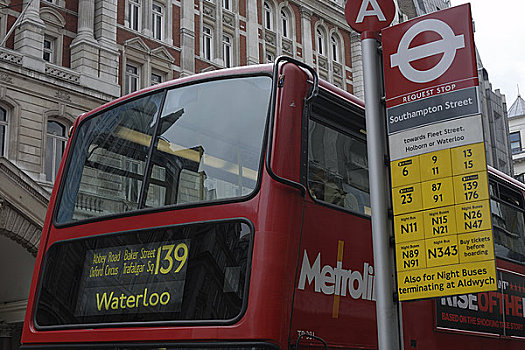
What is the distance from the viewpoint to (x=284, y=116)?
16.9ft

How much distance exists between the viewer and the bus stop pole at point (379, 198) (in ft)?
12.1

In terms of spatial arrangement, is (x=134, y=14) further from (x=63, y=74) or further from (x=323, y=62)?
(x=323, y=62)

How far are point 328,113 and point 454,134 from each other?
6.25 feet

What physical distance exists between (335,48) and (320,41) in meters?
1.21

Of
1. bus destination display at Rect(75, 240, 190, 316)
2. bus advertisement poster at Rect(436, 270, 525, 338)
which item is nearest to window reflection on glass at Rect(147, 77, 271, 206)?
bus destination display at Rect(75, 240, 190, 316)

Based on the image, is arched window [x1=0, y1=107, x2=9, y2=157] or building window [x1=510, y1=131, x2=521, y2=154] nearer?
arched window [x1=0, y1=107, x2=9, y2=157]

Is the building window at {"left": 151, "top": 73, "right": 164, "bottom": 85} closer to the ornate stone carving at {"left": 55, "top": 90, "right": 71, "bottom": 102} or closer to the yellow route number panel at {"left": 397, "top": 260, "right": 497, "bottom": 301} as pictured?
the ornate stone carving at {"left": 55, "top": 90, "right": 71, "bottom": 102}

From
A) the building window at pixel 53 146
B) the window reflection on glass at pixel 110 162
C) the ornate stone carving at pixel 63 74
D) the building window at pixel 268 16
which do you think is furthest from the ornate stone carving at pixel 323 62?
the window reflection on glass at pixel 110 162

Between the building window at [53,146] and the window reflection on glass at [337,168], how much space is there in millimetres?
16602

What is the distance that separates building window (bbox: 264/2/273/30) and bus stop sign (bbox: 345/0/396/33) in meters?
27.8

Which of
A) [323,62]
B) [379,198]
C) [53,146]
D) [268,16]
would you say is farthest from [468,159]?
[323,62]

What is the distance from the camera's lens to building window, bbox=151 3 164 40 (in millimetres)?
26484

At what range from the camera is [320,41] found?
3459 cm

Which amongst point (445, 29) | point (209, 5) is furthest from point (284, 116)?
point (209, 5)
